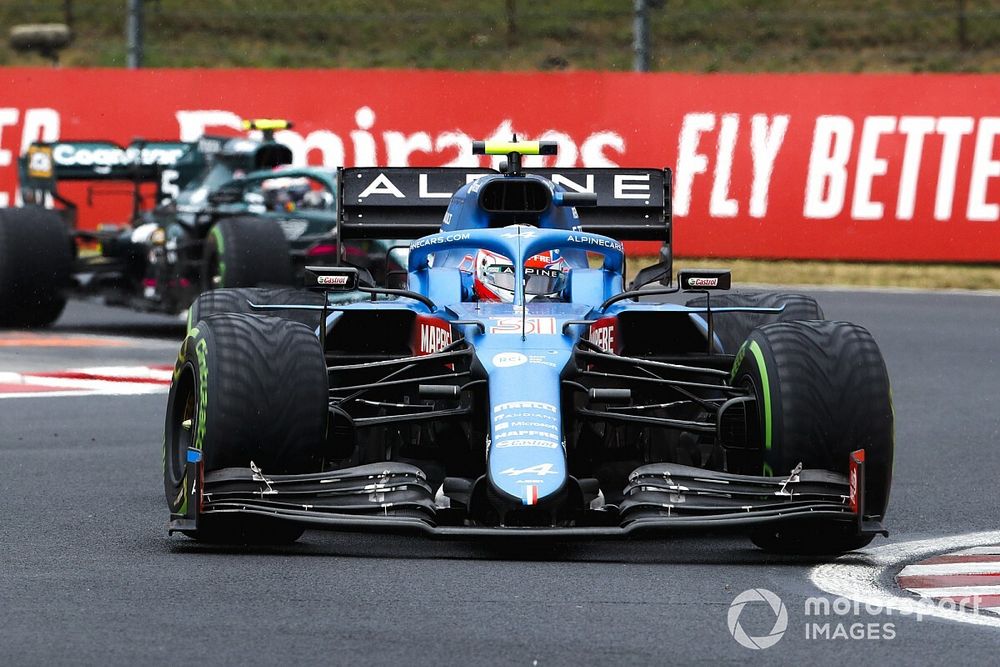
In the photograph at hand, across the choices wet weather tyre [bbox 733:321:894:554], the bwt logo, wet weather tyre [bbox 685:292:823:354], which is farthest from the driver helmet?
the bwt logo

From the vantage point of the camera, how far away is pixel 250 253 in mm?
16031

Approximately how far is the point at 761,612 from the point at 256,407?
2170mm

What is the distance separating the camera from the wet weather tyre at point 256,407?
745 centimetres

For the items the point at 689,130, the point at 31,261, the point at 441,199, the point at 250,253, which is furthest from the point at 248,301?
the point at 689,130

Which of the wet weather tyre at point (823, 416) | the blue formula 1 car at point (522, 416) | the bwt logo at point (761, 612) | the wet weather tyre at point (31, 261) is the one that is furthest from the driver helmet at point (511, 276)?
the wet weather tyre at point (31, 261)

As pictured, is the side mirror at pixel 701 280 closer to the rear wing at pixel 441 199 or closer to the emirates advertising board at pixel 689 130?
the rear wing at pixel 441 199

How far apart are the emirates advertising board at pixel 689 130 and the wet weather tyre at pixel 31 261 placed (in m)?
3.74

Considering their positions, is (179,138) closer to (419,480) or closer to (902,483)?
(902,483)

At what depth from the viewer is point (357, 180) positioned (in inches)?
429

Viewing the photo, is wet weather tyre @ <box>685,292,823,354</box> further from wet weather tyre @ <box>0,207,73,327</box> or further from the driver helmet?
wet weather tyre @ <box>0,207,73,327</box>

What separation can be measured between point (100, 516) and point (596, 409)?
2.22 m

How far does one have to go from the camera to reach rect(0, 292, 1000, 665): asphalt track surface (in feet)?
19.1

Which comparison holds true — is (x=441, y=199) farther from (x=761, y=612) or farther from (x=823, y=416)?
(x=761, y=612)

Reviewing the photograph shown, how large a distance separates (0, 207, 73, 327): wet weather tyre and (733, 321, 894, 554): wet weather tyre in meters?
11.1
